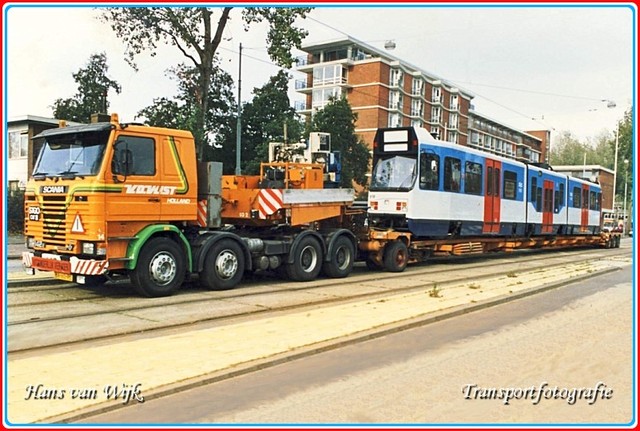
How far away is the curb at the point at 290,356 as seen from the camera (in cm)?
505

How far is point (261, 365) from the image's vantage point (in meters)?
6.45

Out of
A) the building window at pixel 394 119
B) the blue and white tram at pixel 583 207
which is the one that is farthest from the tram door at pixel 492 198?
the building window at pixel 394 119

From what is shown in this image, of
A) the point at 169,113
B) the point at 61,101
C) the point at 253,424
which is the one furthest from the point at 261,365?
the point at 61,101

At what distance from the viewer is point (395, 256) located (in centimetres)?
1627

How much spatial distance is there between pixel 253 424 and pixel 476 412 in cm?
192

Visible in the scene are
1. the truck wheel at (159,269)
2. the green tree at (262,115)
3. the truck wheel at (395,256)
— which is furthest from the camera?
the green tree at (262,115)

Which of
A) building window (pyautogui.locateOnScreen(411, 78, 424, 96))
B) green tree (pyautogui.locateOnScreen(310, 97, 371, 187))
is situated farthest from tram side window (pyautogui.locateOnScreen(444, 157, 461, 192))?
building window (pyautogui.locateOnScreen(411, 78, 424, 96))

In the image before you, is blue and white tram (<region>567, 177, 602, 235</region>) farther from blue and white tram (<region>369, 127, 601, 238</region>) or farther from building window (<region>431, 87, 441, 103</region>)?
building window (<region>431, 87, 441, 103</region>)

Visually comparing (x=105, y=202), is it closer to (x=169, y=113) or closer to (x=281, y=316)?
(x=281, y=316)

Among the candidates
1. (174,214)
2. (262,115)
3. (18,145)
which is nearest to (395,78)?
(262,115)

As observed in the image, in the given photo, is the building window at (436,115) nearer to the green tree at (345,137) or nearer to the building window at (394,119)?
the building window at (394,119)

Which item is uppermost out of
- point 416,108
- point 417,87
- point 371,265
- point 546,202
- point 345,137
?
point 417,87

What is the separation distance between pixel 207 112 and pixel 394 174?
27.3m

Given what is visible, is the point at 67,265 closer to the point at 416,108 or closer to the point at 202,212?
the point at 202,212
